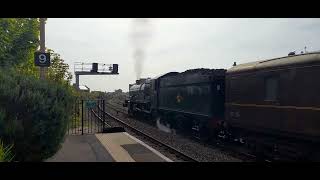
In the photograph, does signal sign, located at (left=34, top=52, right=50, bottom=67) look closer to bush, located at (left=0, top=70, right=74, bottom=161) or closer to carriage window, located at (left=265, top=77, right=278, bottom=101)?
bush, located at (left=0, top=70, right=74, bottom=161)

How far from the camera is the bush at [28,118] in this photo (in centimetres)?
905

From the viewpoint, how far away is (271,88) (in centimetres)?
1161

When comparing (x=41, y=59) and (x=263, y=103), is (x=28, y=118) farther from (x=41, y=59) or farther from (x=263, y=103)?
(x=263, y=103)

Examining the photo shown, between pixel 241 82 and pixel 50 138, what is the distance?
678 centimetres

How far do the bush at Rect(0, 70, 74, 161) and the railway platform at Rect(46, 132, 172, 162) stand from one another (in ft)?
4.90

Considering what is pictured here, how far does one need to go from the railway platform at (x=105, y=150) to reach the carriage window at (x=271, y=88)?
3.58m

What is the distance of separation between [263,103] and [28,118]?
22.1 feet

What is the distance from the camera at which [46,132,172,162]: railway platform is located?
1200 centimetres

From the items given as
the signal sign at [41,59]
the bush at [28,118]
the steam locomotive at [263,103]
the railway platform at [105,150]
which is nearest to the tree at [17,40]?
the railway platform at [105,150]

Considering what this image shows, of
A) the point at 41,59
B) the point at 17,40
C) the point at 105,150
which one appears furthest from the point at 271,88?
the point at 17,40

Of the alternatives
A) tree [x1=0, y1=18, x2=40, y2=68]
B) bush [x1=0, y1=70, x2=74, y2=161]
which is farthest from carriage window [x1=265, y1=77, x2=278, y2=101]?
tree [x1=0, y1=18, x2=40, y2=68]
